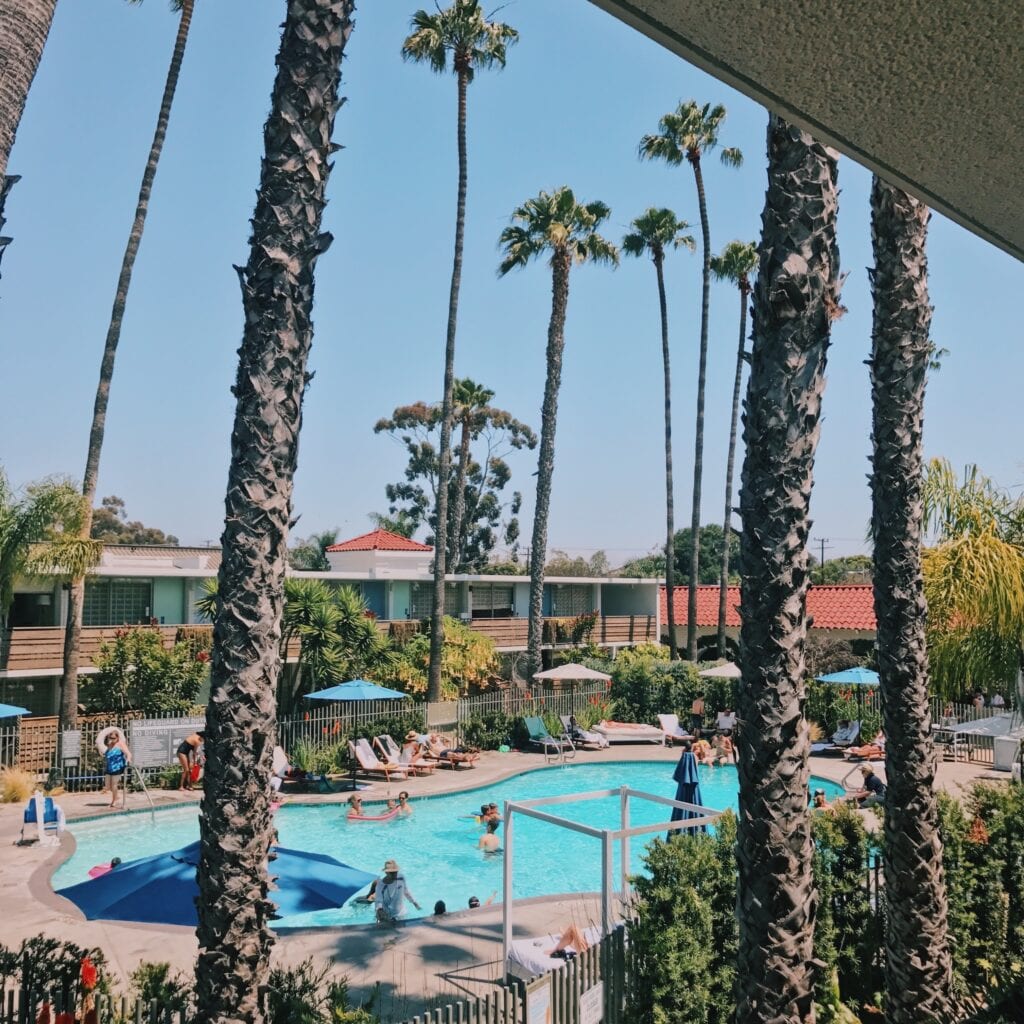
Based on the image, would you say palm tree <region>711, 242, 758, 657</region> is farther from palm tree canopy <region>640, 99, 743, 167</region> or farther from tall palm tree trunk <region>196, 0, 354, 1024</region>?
tall palm tree trunk <region>196, 0, 354, 1024</region>

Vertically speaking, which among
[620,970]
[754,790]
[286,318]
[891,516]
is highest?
[286,318]

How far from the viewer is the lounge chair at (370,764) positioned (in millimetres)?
22016

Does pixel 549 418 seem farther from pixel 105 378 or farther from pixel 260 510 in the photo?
pixel 260 510

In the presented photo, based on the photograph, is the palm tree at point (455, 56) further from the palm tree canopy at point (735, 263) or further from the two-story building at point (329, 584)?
the palm tree canopy at point (735, 263)

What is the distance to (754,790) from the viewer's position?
5.75 m

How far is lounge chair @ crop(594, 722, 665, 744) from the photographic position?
1060 inches

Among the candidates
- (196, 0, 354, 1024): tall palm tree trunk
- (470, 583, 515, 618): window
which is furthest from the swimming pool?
(470, 583, 515, 618): window

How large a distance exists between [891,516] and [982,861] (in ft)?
12.3

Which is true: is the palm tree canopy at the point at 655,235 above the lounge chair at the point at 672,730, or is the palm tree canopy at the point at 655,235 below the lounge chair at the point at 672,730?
above

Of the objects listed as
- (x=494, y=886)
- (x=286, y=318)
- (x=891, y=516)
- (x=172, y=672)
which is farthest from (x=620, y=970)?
(x=172, y=672)

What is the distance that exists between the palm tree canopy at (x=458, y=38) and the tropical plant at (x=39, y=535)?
61.9 feet

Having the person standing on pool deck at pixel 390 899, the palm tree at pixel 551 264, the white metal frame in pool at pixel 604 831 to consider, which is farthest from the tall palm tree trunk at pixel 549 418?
the white metal frame in pool at pixel 604 831

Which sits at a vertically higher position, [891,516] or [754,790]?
[891,516]

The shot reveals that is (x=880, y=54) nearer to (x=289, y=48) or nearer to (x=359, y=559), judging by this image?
(x=289, y=48)
